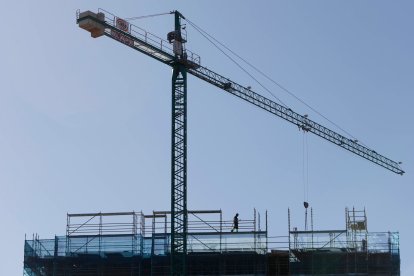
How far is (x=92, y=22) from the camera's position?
11325cm

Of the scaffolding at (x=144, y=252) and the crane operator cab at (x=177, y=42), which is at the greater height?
the crane operator cab at (x=177, y=42)

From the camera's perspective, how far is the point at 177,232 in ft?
380

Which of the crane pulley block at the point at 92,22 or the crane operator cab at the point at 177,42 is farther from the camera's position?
the crane operator cab at the point at 177,42

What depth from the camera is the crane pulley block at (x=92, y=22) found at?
11319cm

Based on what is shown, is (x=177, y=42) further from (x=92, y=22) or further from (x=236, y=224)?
(x=236, y=224)

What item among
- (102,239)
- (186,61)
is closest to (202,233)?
(102,239)

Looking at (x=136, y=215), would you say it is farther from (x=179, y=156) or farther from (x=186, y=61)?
(x=186, y=61)

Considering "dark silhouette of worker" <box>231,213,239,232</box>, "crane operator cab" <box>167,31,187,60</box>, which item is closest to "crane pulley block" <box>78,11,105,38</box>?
"crane operator cab" <box>167,31,187,60</box>

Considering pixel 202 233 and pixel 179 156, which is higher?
pixel 179 156

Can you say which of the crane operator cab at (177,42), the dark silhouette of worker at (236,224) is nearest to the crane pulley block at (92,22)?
the crane operator cab at (177,42)

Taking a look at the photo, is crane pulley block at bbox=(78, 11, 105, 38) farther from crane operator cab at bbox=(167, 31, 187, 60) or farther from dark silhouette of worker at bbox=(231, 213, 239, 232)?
dark silhouette of worker at bbox=(231, 213, 239, 232)

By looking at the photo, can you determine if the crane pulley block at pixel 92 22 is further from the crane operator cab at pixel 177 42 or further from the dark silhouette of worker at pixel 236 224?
the dark silhouette of worker at pixel 236 224

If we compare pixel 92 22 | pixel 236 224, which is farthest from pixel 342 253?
pixel 92 22

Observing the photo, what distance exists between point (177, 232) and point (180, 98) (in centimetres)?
1693
